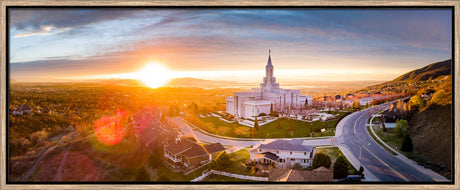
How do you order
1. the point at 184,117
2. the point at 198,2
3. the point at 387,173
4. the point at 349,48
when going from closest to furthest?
the point at 198,2 < the point at 387,173 < the point at 349,48 < the point at 184,117


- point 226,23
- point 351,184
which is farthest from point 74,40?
Answer: point 351,184

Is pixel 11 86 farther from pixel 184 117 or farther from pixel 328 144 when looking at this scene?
pixel 328 144

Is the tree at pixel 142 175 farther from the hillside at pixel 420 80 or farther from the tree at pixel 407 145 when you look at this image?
the tree at pixel 407 145

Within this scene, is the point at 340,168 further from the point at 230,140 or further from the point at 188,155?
the point at 188,155

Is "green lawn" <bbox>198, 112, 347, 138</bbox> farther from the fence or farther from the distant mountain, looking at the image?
the distant mountain

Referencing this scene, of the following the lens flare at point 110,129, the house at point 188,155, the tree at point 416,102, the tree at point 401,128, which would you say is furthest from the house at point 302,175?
the lens flare at point 110,129

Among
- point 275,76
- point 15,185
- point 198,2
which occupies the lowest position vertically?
point 15,185
